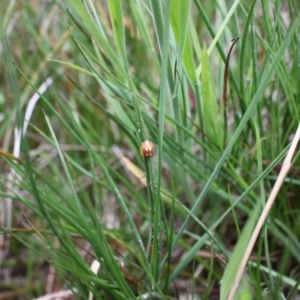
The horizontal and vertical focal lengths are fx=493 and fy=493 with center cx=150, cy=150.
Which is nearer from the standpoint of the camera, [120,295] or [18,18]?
[120,295]

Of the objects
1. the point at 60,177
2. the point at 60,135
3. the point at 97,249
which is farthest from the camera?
the point at 60,135

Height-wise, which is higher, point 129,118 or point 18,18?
point 18,18

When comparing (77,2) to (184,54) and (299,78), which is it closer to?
(184,54)

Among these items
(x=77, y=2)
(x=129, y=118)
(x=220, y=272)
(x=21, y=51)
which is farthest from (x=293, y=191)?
(x=21, y=51)

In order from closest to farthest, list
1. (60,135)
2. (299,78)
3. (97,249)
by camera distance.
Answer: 1. (97,249)
2. (299,78)
3. (60,135)

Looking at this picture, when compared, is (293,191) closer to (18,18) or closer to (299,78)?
(299,78)

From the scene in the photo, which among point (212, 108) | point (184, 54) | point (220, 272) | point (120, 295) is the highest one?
point (184, 54)

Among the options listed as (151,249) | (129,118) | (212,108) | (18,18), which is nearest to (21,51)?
(18,18)
